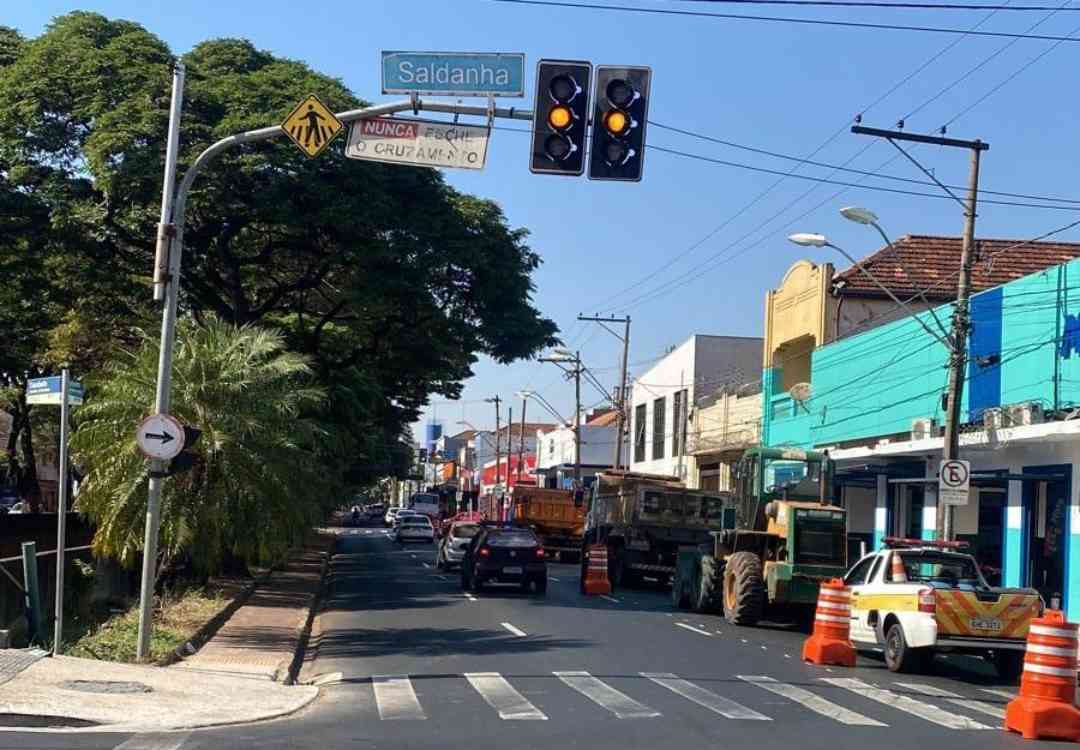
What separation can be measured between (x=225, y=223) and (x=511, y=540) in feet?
31.5

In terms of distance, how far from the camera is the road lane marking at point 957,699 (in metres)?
14.2

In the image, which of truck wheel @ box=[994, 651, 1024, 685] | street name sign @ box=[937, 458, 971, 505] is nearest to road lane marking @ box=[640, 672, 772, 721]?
truck wheel @ box=[994, 651, 1024, 685]

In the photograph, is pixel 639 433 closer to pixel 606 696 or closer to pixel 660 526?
pixel 660 526

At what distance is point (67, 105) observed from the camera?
29.0 m

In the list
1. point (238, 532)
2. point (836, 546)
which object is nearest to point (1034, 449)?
point (836, 546)

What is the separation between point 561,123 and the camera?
13.4 meters

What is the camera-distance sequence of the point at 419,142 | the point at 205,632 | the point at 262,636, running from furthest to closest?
the point at 262,636 < the point at 205,632 < the point at 419,142

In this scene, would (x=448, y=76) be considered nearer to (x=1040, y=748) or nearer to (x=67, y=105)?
(x=1040, y=748)

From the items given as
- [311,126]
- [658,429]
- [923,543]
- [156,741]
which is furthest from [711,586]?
[658,429]

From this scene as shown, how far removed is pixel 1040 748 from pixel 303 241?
74.6 feet

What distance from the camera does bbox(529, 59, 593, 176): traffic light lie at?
1334 centimetres

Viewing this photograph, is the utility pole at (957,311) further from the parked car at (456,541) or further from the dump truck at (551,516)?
the dump truck at (551,516)

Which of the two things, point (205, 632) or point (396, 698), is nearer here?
point (396, 698)

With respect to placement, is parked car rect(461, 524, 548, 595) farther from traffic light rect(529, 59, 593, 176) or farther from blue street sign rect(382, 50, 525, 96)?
traffic light rect(529, 59, 593, 176)
